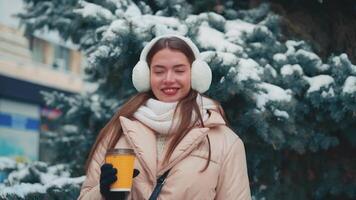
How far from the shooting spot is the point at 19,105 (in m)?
13.8

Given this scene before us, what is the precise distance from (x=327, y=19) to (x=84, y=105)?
2.67 m

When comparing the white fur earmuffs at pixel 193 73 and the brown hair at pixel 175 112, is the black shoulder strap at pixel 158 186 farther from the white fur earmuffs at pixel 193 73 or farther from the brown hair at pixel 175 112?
the white fur earmuffs at pixel 193 73

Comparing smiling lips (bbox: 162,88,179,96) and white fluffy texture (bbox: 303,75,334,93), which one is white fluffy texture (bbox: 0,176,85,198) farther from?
white fluffy texture (bbox: 303,75,334,93)

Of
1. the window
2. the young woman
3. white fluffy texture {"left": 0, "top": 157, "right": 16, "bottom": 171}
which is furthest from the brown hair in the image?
the window

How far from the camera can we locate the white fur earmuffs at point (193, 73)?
2479 mm

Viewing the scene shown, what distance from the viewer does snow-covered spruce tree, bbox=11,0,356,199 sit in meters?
3.25

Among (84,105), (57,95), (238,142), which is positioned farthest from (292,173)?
(57,95)

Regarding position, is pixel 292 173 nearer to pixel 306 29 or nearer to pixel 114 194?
pixel 306 29

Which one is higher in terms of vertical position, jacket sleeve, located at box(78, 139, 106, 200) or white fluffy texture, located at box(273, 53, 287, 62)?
white fluffy texture, located at box(273, 53, 287, 62)

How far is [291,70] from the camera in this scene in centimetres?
349

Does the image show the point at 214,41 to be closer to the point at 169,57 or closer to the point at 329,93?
the point at 329,93

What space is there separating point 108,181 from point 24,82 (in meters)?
12.5

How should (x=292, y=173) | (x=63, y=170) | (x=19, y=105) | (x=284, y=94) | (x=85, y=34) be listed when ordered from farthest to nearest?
(x=19, y=105) < (x=63, y=170) < (x=85, y=34) < (x=292, y=173) < (x=284, y=94)

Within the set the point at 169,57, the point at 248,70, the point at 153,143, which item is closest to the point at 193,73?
the point at 169,57
